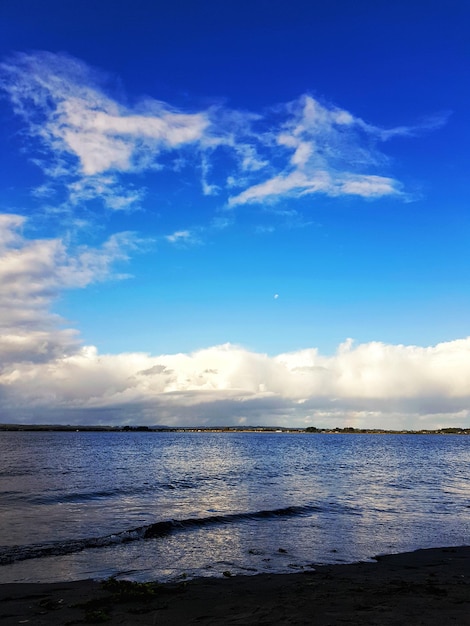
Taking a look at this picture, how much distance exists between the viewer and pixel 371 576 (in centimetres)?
1755

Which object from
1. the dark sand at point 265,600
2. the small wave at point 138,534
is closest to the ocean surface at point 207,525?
the small wave at point 138,534

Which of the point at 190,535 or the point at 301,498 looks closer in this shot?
the point at 190,535

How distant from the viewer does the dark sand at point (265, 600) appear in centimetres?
1207

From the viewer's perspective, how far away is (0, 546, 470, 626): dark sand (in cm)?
1207

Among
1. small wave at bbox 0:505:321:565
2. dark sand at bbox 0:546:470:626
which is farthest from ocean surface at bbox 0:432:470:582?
dark sand at bbox 0:546:470:626

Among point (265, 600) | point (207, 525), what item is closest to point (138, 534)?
point (207, 525)

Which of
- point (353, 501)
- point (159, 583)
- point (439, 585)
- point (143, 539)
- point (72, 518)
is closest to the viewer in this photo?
point (439, 585)

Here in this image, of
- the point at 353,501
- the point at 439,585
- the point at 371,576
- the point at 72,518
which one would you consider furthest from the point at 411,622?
the point at 353,501

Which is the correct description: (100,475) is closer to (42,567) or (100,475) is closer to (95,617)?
(42,567)

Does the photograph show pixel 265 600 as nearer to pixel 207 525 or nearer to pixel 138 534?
pixel 138 534

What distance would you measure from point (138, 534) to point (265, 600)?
13.7 meters

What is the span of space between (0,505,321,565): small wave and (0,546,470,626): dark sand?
219 inches

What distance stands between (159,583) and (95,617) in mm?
4921

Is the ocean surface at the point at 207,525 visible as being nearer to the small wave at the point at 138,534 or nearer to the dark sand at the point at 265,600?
the small wave at the point at 138,534
